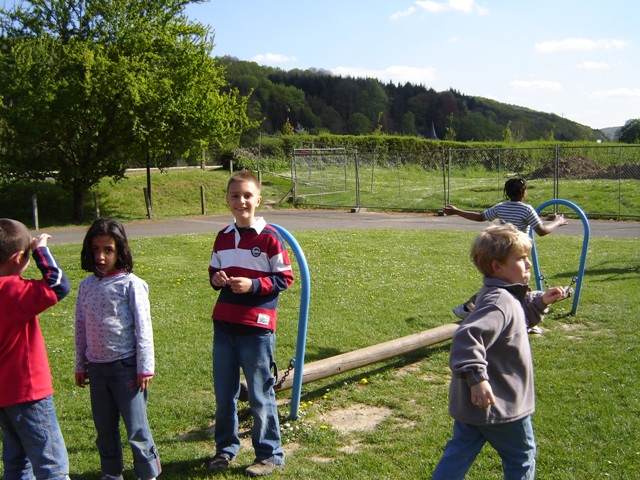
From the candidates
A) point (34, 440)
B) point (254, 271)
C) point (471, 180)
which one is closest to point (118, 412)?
point (34, 440)

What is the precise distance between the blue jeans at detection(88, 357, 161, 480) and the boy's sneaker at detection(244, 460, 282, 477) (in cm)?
58

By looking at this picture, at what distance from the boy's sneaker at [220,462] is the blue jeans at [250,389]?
3cm

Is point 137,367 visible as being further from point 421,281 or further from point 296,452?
point 421,281

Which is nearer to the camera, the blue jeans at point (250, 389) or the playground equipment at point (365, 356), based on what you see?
the blue jeans at point (250, 389)

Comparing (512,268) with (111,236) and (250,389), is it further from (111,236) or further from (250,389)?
(111,236)

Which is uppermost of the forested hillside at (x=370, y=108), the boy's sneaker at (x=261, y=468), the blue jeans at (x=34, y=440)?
the forested hillside at (x=370, y=108)

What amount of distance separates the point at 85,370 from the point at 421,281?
24.8 ft

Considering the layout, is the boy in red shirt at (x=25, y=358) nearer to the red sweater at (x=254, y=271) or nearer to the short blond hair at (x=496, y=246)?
the red sweater at (x=254, y=271)

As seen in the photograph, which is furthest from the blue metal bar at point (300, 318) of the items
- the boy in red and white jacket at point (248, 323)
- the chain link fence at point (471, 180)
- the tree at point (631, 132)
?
the tree at point (631, 132)

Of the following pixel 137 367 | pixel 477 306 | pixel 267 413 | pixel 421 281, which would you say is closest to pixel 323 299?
pixel 421 281

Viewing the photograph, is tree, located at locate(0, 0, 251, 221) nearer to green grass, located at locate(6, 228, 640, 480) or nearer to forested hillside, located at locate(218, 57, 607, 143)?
green grass, located at locate(6, 228, 640, 480)

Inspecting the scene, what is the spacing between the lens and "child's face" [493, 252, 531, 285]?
307 cm

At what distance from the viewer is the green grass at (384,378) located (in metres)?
4.25

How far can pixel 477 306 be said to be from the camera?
120 inches
